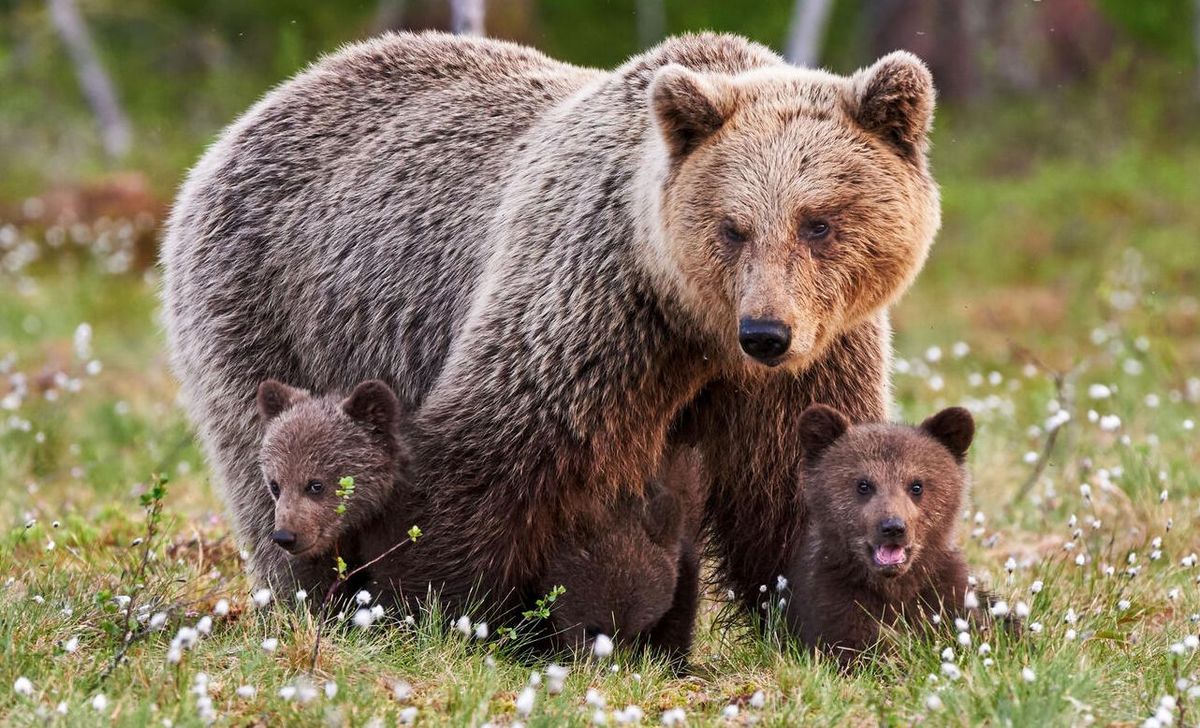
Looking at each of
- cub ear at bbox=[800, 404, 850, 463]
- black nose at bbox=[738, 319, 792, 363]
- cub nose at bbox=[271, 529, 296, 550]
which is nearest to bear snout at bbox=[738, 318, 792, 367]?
black nose at bbox=[738, 319, 792, 363]

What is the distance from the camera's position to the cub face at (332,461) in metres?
5.55

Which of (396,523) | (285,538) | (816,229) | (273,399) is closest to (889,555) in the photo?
(816,229)

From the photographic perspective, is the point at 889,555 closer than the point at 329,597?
Yes

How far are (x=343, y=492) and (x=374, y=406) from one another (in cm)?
56

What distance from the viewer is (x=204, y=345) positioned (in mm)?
7094

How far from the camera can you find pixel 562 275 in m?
5.84

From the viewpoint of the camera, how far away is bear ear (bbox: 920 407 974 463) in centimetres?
550

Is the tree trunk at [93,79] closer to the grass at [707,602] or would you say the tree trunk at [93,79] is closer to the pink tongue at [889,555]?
the grass at [707,602]

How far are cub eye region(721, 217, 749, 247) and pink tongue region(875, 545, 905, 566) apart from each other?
1.10m

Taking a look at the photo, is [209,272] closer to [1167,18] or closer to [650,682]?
[650,682]

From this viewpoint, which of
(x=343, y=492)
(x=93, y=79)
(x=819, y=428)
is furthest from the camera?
(x=93, y=79)

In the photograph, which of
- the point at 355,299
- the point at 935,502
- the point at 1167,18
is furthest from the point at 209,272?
the point at 1167,18

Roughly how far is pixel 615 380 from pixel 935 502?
118 centimetres

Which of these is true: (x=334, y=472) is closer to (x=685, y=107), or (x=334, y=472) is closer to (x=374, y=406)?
(x=374, y=406)
